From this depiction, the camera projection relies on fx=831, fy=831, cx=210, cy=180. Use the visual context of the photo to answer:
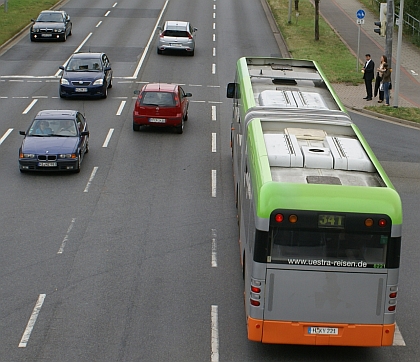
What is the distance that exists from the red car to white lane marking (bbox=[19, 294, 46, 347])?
44.3 ft

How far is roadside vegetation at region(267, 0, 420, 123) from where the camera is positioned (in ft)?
105

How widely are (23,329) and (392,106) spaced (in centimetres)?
2190

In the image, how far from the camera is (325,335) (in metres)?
12.0

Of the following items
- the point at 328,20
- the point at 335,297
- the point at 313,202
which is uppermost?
the point at 313,202

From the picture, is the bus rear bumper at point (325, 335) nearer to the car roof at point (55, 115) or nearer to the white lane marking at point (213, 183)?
the white lane marking at point (213, 183)

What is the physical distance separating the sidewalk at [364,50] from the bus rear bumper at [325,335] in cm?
2123

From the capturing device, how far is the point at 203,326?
13.9 m

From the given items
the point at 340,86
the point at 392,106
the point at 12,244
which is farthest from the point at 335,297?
the point at 340,86

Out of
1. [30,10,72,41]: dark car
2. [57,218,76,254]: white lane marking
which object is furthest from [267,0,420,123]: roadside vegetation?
[57,218,76,254]: white lane marking

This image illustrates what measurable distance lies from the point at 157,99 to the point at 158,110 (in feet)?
1.42

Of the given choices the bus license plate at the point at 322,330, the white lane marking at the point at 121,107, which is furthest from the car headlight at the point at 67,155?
the bus license plate at the point at 322,330

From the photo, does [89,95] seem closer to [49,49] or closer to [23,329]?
[49,49]

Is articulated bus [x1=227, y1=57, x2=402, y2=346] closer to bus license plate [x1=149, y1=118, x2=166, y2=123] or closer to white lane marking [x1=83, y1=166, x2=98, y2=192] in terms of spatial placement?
white lane marking [x1=83, y1=166, x2=98, y2=192]

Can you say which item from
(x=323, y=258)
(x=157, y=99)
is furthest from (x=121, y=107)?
(x=323, y=258)
